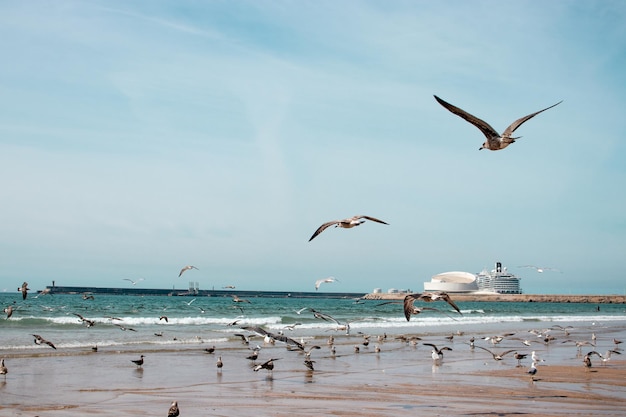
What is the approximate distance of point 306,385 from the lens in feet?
49.4

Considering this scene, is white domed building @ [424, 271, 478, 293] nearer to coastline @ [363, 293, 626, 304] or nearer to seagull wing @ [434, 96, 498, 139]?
coastline @ [363, 293, 626, 304]

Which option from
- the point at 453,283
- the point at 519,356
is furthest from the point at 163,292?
the point at 519,356

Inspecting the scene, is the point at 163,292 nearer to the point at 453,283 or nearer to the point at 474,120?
the point at 453,283

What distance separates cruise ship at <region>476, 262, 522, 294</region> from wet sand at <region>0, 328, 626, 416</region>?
126316 mm

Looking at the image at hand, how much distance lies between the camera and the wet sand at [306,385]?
39.9 ft

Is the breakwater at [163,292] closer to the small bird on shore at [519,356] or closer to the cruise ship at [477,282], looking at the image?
the cruise ship at [477,282]

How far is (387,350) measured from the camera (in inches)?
931

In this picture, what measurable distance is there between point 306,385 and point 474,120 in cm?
679

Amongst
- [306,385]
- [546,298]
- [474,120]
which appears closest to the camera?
[474,120]

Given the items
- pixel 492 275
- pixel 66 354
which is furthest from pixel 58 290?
pixel 66 354

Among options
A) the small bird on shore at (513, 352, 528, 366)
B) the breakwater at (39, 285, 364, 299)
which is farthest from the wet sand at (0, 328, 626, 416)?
the breakwater at (39, 285, 364, 299)

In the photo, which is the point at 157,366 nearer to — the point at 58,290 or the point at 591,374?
the point at 591,374

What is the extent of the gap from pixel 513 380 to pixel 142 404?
7889mm

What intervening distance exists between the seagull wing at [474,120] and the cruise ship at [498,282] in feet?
443
